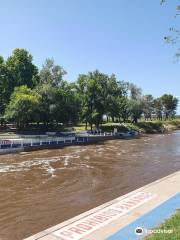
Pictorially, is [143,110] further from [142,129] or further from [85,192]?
[85,192]

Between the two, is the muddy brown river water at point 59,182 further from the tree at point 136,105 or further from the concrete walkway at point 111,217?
the tree at point 136,105

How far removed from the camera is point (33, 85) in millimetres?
72438

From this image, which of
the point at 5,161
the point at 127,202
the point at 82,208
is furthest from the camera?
the point at 5,161

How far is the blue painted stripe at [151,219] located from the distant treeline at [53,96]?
42255 mm

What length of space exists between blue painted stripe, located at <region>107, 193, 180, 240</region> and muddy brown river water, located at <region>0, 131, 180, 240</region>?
156 inches

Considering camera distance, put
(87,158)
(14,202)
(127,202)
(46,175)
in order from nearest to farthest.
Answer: (127,202) < (14,202) < (46,175) < (87,158)

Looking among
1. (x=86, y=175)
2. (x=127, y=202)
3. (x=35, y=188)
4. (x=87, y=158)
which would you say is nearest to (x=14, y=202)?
(x=35, y=188)

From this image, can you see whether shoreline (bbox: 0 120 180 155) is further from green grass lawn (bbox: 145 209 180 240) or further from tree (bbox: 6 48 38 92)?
green grass lawn (bbox: 145 209 180 240)

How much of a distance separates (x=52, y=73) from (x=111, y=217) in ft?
184

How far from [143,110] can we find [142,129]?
7.46 metres

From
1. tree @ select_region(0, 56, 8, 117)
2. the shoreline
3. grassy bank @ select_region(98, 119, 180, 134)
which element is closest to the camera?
the shoreline

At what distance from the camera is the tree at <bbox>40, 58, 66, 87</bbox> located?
217ft

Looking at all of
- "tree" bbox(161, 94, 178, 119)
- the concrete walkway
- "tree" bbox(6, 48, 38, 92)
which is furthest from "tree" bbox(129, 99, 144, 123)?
the concrete walkway

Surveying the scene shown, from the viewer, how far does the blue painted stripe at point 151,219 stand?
10.7 m
